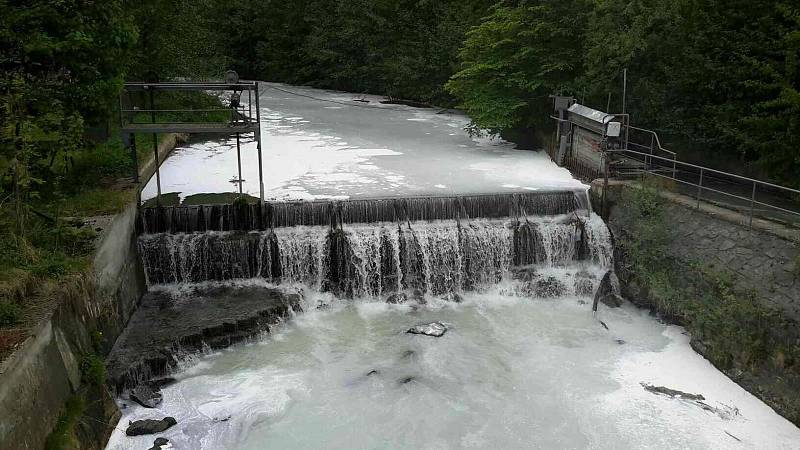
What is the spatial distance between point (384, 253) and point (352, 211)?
3.99 feet

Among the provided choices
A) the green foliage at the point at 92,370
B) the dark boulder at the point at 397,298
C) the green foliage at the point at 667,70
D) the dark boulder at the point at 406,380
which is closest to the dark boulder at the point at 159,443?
the green foliage at the point at 92,370

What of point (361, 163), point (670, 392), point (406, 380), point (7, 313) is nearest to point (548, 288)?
point (670, 392)

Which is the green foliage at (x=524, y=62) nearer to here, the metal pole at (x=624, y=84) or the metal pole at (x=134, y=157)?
the metal pole at (x=624, y=84)

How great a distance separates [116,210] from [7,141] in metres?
2.91

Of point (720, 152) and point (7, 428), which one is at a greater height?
point (720, 152)

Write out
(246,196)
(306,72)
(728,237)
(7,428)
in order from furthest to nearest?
1. (306,72)
2. (246,196)
3. (728,237)
4. (7,428)

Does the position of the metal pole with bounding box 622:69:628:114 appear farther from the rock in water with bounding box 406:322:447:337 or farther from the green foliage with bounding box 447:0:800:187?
the rock in water with bounding box 406:322:447:337

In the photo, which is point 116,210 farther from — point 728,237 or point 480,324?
point 728,237

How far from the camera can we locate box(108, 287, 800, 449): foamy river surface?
962 centimetres

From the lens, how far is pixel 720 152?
16031 millimetres

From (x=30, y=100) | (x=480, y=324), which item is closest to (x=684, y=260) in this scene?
(x=480, y=324)

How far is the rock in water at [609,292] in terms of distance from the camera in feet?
46.5

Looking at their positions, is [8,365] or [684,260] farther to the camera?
[684,260]

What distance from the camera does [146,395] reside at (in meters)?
10.4
